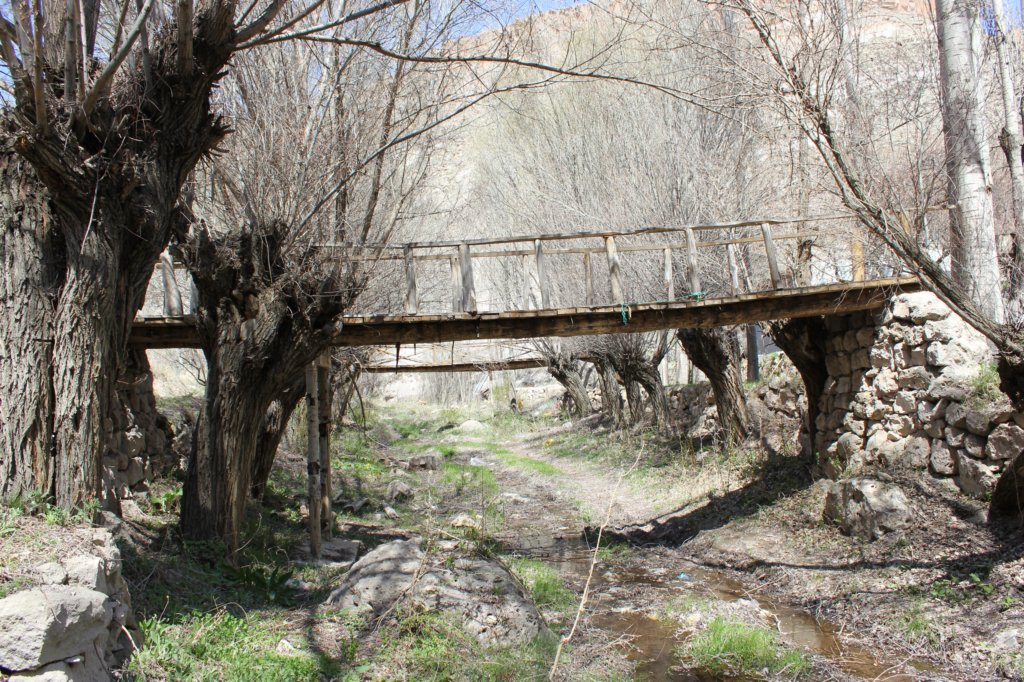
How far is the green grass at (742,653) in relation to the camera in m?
5.44

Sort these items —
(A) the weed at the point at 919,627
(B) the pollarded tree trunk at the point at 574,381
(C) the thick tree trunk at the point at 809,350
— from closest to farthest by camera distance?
(A) the weed at the point at 919,627
(C) the thick tree trunk at the point at 809,350
(B) the pollarded tree trunk at the point at 574,381

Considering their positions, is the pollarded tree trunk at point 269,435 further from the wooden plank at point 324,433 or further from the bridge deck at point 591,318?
the bridge deck at point 591,318

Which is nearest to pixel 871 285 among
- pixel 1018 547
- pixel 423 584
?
pixel 1018 547

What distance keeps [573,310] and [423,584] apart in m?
3.66

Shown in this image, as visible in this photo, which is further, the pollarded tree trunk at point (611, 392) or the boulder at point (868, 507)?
the pollarded tree trunk at point (611, 392)

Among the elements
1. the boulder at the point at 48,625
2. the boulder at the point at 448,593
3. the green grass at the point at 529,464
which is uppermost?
the boulder at the point at 48,625

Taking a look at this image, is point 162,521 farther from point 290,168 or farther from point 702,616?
point 702,616

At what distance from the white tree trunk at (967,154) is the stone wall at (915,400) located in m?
0.69

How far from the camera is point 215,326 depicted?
6453 millimetres

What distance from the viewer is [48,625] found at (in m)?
3.26

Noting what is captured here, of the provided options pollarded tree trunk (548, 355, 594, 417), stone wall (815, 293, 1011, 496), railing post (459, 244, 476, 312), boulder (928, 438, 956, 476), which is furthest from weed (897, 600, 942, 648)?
pollarded tree trunk (548, 355, 594, 417)

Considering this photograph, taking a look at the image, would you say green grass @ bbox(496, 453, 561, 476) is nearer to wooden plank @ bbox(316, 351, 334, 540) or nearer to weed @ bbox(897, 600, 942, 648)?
wooden plank @ bbox(316, 351, 334, 540)

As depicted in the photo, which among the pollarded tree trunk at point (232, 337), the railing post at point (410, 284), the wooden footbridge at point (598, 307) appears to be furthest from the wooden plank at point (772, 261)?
the pollarded tree trunk at point (232, 337)

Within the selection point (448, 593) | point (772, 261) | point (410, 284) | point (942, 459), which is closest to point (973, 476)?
point (942, 459)
